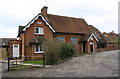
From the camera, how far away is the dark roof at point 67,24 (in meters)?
26.3

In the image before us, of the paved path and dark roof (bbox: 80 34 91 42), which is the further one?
dark roof (bbox: 80 34 91 42)

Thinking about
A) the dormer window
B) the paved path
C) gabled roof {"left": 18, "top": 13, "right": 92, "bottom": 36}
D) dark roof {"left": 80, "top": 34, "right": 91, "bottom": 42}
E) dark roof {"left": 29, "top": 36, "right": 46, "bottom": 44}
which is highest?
gabled roof {"left": 18, "top": 13, "right": 92, "bottom": 36}

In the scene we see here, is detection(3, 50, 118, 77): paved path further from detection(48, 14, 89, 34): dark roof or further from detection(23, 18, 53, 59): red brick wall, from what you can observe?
detection(48, 14, 89, 34): dark roof

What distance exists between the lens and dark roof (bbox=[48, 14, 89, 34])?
1035 inches

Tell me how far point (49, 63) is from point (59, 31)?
1088cm

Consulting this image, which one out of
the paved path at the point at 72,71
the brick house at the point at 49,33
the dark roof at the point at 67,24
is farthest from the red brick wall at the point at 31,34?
the paved path at the point at 72,71

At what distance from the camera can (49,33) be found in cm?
2378

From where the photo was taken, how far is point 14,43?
2261 centimetres

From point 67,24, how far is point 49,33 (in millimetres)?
6388

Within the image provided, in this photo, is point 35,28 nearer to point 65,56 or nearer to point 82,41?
point 65,56

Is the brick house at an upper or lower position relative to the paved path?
upper

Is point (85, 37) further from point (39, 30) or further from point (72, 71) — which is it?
point (72, 71)

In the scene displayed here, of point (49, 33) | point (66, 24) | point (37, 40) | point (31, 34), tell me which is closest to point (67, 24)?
point (66, 24)

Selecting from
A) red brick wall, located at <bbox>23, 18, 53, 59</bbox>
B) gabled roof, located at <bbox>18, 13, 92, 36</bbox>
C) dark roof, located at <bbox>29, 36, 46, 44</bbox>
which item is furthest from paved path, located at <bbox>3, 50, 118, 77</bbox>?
gabled roof, located at <bbox>18, 13, 92, 36</bbox>
